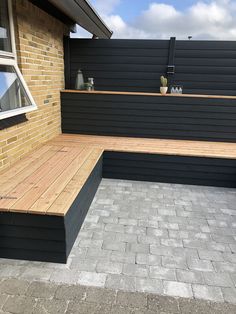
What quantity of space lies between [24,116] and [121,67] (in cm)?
206

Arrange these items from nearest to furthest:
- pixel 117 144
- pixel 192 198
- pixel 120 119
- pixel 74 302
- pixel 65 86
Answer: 1. pixel 74 302
2. pixel 192 198
3. pixel 117 144
4. pixel 120 119
5. pixel 65 86

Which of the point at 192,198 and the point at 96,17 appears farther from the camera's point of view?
the point at 96,17

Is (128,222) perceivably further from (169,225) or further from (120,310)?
(120,310)

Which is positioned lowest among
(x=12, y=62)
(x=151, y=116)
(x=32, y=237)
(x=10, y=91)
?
(x=32, y=237)

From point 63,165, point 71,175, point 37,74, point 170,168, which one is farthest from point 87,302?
point 37,74

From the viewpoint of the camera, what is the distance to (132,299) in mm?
1605

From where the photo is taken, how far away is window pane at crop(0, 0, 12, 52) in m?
2.38

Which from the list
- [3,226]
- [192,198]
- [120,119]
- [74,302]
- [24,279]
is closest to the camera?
[74,302]

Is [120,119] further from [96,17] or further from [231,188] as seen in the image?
[231,188]

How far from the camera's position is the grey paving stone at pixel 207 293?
163cm

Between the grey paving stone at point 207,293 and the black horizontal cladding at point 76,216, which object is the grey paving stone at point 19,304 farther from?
the grey paving stone at point 207,293

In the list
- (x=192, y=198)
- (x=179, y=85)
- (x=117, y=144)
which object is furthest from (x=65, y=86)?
(x=192, y=198)

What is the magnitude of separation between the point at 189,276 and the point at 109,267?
1.93 ft

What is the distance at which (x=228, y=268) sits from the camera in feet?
6.26
